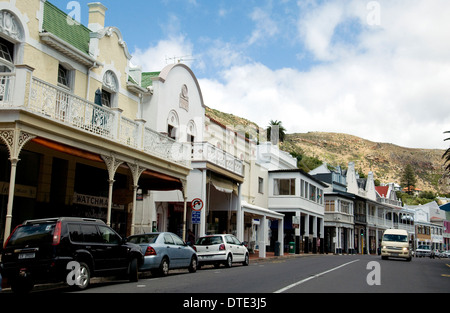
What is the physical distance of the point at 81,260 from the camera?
11758 mm

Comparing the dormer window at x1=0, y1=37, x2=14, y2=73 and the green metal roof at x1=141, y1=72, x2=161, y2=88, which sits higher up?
the green metal roof at x1=141, y1=72, x2=161, y2=88

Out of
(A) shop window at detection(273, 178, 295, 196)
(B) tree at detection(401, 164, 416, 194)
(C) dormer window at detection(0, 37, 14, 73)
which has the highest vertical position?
(B) tree at detection(401, 164, 416, 194)

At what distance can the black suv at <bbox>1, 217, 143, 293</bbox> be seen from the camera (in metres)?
10.9

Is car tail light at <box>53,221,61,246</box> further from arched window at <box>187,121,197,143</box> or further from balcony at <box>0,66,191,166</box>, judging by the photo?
arched window at <box>187,121,197,143</box>

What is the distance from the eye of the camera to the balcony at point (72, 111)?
1300 centimetres

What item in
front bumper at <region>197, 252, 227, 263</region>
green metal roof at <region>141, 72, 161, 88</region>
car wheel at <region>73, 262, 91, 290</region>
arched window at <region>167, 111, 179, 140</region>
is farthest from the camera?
arched window at <region>167, 111, 179, 140</region>

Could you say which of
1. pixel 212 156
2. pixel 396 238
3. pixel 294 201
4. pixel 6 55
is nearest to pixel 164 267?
pixel 6 55

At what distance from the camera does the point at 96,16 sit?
886 inches

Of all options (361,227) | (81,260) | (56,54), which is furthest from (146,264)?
(361,227)

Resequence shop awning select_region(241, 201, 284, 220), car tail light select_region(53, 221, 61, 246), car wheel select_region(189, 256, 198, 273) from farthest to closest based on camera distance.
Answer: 1. shop awning select_region(241, 201, 284, 220)
2. car wheel select_region(189, 256, 198, 273)
3. car tail light select_region(53, 221, 61, 246)

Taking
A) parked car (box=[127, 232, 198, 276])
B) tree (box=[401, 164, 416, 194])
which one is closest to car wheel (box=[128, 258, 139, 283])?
parked car (box=[127, 232, 198, 276])

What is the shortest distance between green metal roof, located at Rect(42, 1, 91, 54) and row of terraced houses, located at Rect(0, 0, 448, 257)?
0.19 feet
